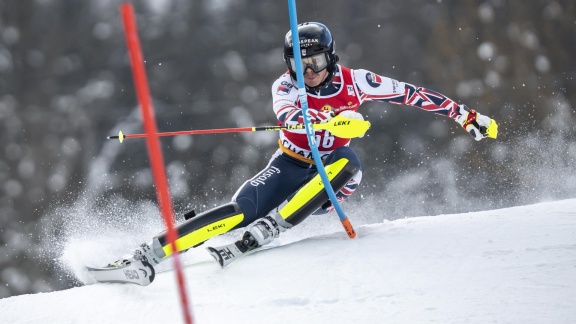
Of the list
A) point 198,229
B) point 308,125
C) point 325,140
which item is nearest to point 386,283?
point 308,125

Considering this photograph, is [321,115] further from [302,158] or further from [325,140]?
[302,158]

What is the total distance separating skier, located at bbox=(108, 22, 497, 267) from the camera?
11.4ft

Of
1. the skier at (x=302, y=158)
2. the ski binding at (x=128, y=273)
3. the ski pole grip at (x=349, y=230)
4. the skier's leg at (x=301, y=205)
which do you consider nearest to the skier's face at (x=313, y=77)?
the skier at (x=302, y=158)

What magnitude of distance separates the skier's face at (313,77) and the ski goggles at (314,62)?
19 millimetres

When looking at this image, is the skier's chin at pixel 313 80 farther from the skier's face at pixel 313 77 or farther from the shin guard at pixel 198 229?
the shin guard at pixel 198 229

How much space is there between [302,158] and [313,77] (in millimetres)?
471

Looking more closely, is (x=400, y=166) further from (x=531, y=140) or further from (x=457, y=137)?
(x=531, y=140)

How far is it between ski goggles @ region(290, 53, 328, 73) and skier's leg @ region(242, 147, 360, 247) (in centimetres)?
49

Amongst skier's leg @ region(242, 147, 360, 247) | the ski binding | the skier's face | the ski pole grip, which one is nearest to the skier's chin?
the skier's face

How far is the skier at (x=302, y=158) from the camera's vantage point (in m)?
3.48

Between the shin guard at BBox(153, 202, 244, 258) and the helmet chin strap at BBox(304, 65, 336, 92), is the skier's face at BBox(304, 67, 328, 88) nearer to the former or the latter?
the helmet chin strap at BBox(304, 65, 336, 92)

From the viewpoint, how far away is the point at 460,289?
8.56ft

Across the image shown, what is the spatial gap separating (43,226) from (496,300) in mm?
4078

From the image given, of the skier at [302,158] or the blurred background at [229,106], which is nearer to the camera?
the skier at [302,158]
